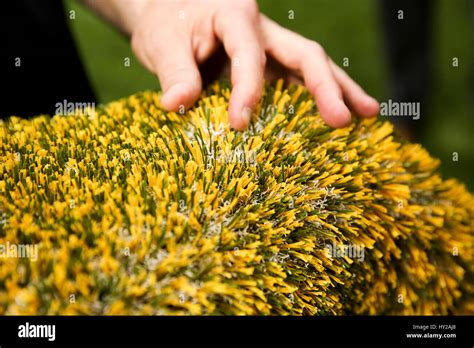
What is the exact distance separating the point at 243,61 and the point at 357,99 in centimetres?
23

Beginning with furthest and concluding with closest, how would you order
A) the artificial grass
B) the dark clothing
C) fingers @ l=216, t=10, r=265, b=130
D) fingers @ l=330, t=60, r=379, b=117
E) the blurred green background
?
the blurred green background
the dark clothing
fingers @ l=330, t=60, r=379, b=117
fingers @ l=216, t=10, r=265, b=130
the artificial grass

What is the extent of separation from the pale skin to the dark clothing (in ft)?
0.71

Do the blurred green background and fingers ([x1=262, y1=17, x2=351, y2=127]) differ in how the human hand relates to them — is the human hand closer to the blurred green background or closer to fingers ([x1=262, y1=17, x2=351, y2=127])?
fingers ([x1=262, y1=17, x2=351, y2=127])

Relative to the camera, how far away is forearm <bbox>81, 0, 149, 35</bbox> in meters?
1.14

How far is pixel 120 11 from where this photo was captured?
47.1 inches

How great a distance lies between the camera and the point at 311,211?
73cm

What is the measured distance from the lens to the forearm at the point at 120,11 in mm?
1143

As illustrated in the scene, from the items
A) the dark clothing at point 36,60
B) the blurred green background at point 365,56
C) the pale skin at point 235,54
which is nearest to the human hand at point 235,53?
the pale skin at point 235,54

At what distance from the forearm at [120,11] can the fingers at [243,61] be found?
25cm

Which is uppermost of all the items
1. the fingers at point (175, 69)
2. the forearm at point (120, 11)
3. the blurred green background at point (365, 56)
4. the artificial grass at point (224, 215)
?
the blurred green background at point (365, 56)

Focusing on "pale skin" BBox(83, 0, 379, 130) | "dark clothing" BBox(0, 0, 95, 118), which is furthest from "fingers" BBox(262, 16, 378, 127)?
"dark clothing" BBox(0, 0, 95, 118)

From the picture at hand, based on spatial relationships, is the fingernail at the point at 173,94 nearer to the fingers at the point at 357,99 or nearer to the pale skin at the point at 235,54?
the pale skin at the point at 235,54

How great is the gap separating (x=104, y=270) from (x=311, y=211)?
0.31 metres
